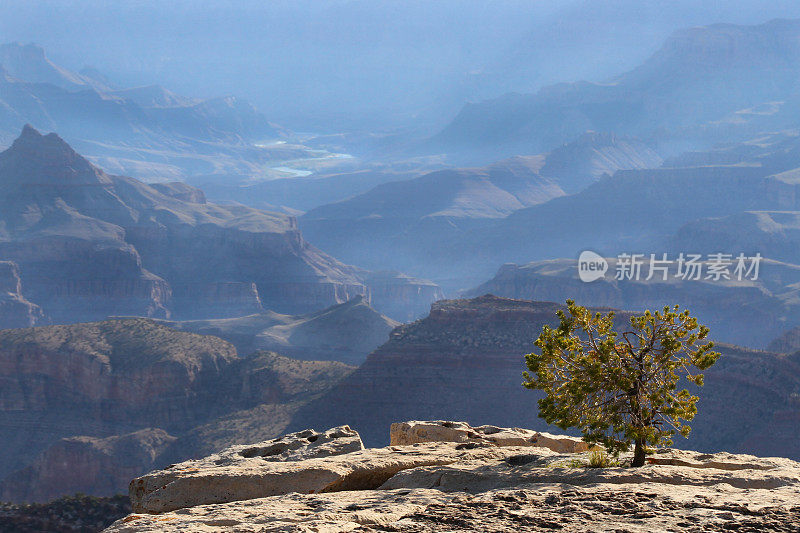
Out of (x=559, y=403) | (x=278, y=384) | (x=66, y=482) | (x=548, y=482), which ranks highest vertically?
(x=559, y=403)

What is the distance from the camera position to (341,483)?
573 inches

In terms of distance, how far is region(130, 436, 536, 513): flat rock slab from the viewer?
14.1 metres

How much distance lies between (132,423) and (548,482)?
309ft

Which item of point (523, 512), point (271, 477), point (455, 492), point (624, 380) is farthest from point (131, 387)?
point (523, 512)

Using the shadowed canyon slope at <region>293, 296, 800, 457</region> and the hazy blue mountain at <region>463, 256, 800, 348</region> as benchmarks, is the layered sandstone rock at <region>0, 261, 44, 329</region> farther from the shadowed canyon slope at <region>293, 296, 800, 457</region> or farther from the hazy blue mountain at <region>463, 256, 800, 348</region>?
the shadowed canyon slope at <region>293, 296, 800, 457</region>

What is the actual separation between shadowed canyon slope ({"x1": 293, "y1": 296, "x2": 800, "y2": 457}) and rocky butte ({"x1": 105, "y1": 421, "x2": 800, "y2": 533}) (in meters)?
55.6

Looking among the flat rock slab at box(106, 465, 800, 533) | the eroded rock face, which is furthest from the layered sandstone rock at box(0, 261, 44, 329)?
the flat rock slab at box(106, 465, 800, 533)

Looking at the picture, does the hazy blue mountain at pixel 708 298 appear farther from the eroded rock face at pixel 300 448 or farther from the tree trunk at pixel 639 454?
the tree trunk at pixel 639 454

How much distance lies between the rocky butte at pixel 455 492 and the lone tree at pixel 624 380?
0.62 metres

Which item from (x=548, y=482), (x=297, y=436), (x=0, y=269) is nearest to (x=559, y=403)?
(x=548, y=482)

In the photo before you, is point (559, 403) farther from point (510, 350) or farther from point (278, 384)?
point (278, 384)

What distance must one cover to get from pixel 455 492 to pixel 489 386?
72.6m

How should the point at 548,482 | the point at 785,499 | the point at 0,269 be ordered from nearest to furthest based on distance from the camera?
the point at 785,499 → the point at 548,482 → the point at 0,269

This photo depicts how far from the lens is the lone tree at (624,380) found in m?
14.6
